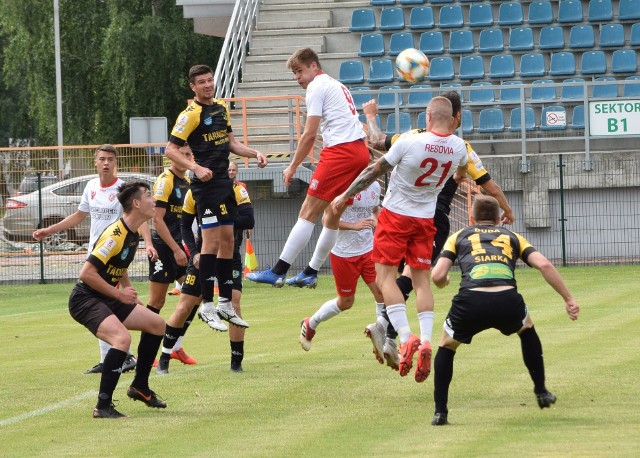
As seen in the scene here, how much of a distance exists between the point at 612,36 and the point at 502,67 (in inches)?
102

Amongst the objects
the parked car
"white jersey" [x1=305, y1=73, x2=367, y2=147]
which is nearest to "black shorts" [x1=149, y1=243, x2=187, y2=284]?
"white jersey" [x1=305, y1=73, x2=367, y2=147]

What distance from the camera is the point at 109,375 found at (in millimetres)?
9016

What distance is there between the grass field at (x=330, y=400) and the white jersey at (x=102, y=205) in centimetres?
142

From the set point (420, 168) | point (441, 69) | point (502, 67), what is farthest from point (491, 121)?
point (420, 168)

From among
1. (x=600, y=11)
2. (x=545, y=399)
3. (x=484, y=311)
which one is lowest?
(x=545, y=399)

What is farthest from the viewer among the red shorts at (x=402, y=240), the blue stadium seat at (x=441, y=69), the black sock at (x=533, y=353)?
the blue stadium seat at (x=441, y=69)

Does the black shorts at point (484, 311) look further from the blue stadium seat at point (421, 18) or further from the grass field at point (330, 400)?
the blue stadium seat at point (421, 18)

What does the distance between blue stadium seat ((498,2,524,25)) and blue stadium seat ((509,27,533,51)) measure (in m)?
0.32

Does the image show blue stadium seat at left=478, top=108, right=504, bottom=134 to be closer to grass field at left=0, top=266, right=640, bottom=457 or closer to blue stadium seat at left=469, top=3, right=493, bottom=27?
blue stadium seat at left=469, top=3, right=493, bottom=27

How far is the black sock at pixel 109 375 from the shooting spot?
9008 millimetres

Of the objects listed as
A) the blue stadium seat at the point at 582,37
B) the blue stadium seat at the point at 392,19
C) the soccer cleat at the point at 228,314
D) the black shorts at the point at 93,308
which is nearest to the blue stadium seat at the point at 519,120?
the blue stadium seat at the point at 582,37

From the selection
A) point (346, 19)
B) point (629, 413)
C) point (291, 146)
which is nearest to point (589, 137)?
point (291, 146)

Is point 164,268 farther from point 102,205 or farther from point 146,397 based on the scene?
point 146,397

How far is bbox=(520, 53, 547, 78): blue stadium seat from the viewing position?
90.8 feet
